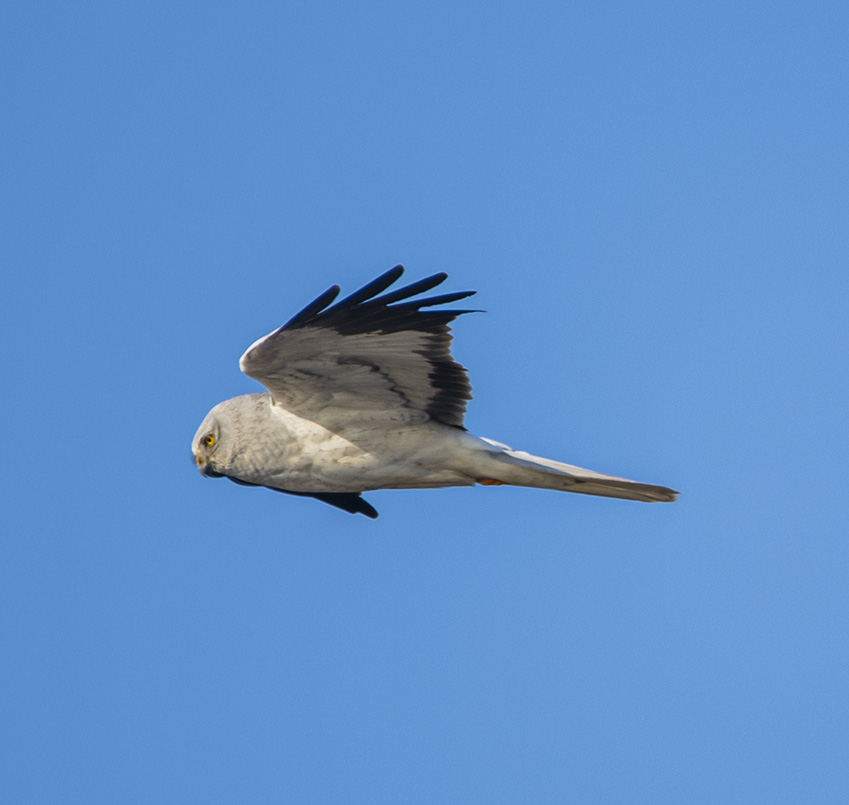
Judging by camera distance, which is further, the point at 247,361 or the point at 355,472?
the point at 355,472

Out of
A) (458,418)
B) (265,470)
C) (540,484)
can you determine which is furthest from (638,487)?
(265,470)

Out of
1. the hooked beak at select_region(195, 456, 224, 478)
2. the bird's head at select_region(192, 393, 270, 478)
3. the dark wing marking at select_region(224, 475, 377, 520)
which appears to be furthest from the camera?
the dark wing marking at select_region(224, 475, 377, 520)

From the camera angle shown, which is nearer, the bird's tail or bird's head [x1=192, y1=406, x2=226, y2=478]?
the bird's tail

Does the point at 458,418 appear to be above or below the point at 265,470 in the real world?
above

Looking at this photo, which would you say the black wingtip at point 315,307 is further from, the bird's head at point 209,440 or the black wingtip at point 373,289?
the bird's head at point 209,440

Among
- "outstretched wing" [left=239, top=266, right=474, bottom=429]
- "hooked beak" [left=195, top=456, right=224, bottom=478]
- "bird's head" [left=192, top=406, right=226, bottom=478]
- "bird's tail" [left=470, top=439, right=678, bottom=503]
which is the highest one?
"outstretched wing" [left=239, top=266, right=474, bottom=429]

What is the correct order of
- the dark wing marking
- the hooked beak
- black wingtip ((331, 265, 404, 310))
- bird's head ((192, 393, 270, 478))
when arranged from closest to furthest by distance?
black wingtip ((331, 265, 404, 310)) < bird's head ((192, 393, 270, 478)) < the hooked beak < the dark wing marking

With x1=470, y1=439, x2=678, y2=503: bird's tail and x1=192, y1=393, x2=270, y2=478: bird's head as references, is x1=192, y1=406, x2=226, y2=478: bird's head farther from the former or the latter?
x1=470, y1=439, x2=678, y2=503: bird's tail

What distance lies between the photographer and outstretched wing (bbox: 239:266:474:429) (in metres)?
7.58

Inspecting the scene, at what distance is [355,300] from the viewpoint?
24.7 feet

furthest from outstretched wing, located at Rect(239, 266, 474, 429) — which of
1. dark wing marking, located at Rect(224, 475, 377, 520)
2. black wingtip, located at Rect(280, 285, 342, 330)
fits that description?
dark wing marking, located at Rect(224, 475, 377, 520)

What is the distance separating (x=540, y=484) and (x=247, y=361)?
2187 mm

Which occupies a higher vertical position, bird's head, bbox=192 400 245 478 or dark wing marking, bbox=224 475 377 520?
bird's head, bbox=192 400 245 478

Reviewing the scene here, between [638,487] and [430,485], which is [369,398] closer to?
[430,485]
